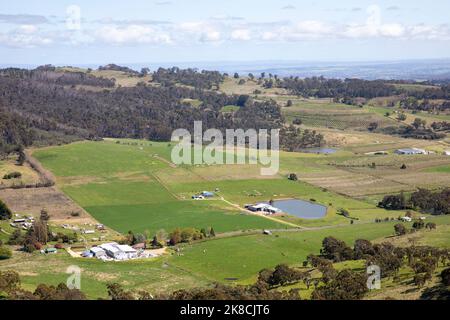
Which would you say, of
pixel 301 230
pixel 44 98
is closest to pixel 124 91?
pixel 44 98

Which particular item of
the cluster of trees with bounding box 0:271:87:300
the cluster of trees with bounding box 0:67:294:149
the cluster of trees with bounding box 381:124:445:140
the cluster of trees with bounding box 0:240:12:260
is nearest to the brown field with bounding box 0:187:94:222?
the cluster of trees with bounding box 0:240:12:260

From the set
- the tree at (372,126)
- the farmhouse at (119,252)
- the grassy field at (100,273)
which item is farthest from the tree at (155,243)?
the tree at (372,126)

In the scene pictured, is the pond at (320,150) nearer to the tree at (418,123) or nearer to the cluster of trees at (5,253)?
the tree at (418,123)

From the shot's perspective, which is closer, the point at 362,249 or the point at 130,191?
the point at 362,249

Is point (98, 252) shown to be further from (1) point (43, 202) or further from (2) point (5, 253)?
(1) point (43, 202)

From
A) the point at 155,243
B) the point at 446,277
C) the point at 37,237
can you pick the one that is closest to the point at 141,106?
the point at 37,237
